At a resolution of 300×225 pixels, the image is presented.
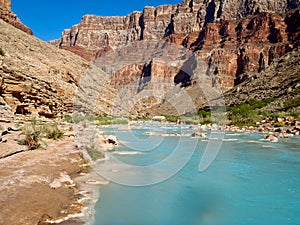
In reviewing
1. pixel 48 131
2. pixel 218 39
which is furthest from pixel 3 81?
pixel 218 39

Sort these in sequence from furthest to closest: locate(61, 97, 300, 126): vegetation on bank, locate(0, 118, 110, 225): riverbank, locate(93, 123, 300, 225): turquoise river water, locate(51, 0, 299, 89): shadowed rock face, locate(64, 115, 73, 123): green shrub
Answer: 1. locate(51, 0, 299, 89): shadowed rock face
2. locate(61, 97, 300, 126): vegetation on bank
3. locate(64, 115, 73, 123): green shrub
4. locate(93, 123, 300, 225): turquoise river water
5. locate(0, 118, 110, 225): riverbank

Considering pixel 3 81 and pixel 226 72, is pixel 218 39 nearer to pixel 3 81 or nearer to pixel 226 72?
pixel 226 72

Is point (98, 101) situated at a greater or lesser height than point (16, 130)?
greater

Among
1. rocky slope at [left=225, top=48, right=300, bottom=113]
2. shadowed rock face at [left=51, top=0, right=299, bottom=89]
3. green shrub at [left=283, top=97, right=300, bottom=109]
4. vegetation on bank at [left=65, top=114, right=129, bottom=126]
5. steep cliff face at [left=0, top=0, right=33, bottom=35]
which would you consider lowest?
vegetation on bank at [left=65, top=114, right=129, bottom=126]

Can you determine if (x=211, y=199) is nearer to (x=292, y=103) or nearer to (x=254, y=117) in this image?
(x=254, y=117)

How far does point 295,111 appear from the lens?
116 ft

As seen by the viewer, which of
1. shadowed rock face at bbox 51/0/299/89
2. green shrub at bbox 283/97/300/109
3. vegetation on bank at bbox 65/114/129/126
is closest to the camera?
vegetation on bank at bbox 65/114/129/126

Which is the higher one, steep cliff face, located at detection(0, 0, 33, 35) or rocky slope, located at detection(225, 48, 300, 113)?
steep cliff face, located at detection(0, 0, 33, 35)

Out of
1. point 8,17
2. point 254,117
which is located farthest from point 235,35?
point 8,17

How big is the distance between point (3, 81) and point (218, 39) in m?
132

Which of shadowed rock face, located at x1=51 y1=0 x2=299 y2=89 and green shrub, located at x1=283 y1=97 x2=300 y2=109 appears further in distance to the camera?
shadowed rock face, located at x1=51 y1=0 x2=299 y2=89

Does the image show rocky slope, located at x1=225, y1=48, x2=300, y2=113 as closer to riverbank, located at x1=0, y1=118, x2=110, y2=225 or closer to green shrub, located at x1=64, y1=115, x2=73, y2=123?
green shrub, located at x1=64, y1=115, x2=73, y2=123

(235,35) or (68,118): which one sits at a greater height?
(235,35)

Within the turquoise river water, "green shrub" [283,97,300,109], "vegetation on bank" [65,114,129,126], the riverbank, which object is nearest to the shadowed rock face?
"green shrub" [283,97,300,109]
